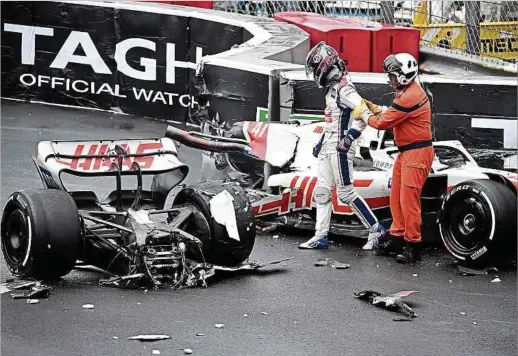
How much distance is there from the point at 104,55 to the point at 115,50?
0.23m

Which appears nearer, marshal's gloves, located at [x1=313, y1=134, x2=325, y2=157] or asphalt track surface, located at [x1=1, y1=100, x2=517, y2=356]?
asphalt track surface, located at [x1=1, y1=100, x2=517, y2=356]

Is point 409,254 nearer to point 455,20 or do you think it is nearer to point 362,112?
point 362,112

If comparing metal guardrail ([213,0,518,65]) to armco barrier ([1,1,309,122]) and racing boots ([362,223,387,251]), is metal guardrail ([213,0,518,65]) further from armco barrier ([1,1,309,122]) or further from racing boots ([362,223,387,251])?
racing boots ([362,223,387,251])

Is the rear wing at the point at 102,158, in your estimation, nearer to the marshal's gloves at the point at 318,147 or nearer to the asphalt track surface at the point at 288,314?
the asphalt track surface at the point at 288,314

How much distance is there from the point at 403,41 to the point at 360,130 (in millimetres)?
6227

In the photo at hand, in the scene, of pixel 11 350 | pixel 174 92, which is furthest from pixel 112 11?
pixel 11 350

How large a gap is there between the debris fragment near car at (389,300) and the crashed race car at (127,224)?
1.10m

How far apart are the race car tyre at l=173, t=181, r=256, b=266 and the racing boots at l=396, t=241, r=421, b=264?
1.61 meters

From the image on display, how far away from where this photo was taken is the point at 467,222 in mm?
10156

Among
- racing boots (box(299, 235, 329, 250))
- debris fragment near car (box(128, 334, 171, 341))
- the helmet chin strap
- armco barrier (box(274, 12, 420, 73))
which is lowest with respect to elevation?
debris fragment near car (box(128, 334, 171, 341))

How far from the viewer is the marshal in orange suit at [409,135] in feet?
33.7

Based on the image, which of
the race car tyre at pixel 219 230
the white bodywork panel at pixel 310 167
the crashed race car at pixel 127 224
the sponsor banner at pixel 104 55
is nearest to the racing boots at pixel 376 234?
the white bodywork panel at pixel 310 167

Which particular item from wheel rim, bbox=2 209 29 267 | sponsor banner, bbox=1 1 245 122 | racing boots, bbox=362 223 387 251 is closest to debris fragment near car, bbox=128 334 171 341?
wheel rim, bbox=2 209 29 267

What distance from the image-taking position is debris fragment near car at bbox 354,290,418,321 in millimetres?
8539
